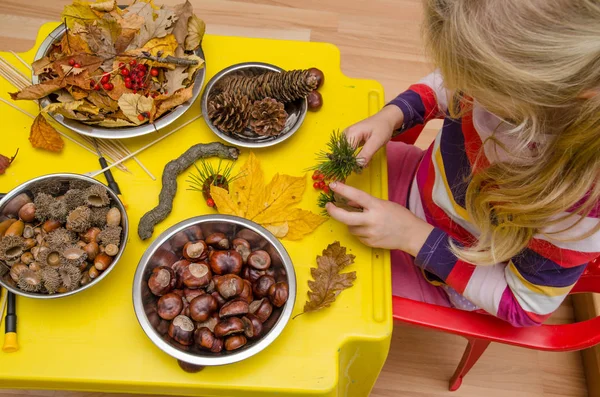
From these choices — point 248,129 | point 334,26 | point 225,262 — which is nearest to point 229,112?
point 248,129

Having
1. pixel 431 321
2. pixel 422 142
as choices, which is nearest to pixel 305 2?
pixel 422 142

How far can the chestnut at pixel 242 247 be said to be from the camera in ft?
2.31

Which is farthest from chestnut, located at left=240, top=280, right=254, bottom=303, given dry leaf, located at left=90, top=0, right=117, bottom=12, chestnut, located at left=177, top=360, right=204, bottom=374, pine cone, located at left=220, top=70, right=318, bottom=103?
dry leaf, located at left=90, top=0, right=117, bottom=12

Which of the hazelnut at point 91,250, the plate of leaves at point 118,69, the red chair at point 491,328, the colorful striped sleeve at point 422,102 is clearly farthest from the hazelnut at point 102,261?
the colorful striped sleeve at point 422,102

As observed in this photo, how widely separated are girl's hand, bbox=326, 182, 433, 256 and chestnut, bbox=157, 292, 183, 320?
0.85 ft

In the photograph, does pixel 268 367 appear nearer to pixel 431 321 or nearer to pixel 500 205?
pixel 431 321

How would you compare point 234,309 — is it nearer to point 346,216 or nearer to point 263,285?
point 263,285

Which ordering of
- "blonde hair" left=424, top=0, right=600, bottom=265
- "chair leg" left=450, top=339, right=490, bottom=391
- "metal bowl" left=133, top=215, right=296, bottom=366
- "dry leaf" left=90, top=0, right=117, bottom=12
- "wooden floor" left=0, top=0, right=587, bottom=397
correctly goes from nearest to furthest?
"blonde hair" left=424, top=0, right=600, bottom=265 < "metal bowl" left=133, top=215, right=296, bottom=366 < "dry leaf" left=90, top=0, right=117, bottom=12 < "chair leg" left=450, top=339, right=490, bottom=391 < "wooden floor" left=0, top=0, right=587, bottom=397

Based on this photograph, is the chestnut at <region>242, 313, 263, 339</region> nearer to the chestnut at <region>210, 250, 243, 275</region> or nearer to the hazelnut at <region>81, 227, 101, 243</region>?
the chestnut at <region>210, 250, 243, 275</region>

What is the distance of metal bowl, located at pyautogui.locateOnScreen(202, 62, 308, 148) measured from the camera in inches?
31.6

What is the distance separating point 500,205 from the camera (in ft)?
2.17

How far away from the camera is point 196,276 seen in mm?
674

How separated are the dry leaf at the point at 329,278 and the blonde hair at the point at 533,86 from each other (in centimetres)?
22

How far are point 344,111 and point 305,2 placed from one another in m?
0.97
